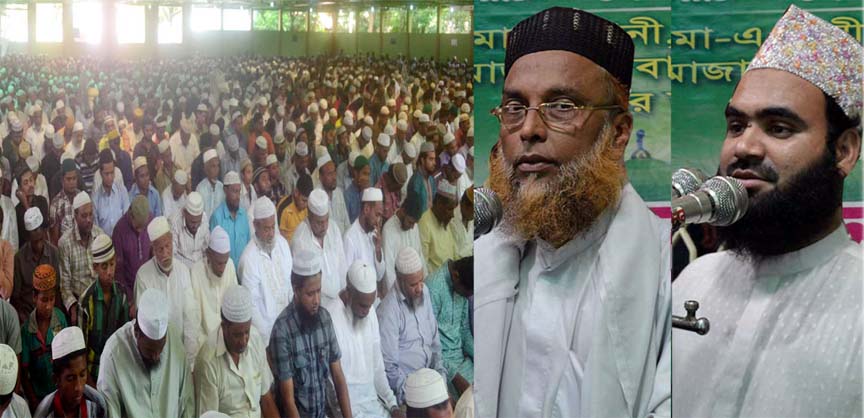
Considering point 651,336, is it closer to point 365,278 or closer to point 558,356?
point 558,356

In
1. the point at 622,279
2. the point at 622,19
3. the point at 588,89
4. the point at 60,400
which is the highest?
the point at 622,19

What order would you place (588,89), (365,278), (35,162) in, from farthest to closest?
(35,162) < (365,278) < (588,89)

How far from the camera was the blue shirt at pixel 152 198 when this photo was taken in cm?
360

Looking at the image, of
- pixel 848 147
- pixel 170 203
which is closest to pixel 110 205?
pixel 170 203

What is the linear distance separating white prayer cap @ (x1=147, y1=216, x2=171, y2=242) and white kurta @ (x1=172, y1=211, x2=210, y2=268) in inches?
0.8

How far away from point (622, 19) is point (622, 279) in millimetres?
768

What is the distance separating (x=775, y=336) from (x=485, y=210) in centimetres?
94

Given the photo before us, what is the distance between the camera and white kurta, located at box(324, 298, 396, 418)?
3463 millimetres

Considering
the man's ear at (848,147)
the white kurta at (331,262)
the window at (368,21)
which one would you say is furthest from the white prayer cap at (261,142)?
the man's ear at (848,147)

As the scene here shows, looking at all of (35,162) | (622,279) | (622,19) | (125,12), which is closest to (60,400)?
(35,162)

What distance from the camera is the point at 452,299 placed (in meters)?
3.39

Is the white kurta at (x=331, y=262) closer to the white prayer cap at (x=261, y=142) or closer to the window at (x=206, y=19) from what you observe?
the white prayer cap at (x=261, y=142)

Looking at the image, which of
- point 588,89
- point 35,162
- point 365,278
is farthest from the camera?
point 35,162

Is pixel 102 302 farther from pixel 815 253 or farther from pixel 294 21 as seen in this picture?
pixel 815 253
